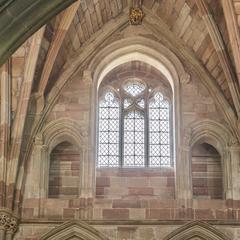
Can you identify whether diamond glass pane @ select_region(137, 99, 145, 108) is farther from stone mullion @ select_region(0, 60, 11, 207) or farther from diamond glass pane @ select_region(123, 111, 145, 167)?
stone mullion @ select_region(0, 60, 11, 207)

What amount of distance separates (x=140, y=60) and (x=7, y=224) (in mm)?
5559

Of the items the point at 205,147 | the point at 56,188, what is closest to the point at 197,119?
the point at 205,147

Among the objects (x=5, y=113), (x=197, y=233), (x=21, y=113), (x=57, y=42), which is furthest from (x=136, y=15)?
(x=197, y=233)

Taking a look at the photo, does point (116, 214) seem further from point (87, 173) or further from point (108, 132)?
point (108, 132)

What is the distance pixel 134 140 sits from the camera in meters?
20.9

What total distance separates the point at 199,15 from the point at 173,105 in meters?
2.34

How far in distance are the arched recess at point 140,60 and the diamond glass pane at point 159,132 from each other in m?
0.48

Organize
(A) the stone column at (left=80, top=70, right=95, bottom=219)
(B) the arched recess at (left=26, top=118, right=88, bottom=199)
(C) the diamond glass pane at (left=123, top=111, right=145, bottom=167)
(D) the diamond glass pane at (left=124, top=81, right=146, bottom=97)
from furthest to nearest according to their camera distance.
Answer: (D) the diamond glass pane at (left=124, top=81, right=146, bottom=97) < (C) the diamond glass pane at (left=123, top=111, right=145, bottom=167) < (B) the arched recess at (left=26, top=118, right=88, bottom=199) < (A) the stone column at (left=80, top=70, right=95, bottom=219)

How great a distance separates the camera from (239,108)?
19.8 meters

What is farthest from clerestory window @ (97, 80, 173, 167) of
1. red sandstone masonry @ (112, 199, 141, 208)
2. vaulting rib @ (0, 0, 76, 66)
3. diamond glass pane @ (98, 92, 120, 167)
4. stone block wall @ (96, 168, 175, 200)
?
vaulting rib @ (0, 0, 76, 66)

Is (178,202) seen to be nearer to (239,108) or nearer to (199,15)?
(239,108)

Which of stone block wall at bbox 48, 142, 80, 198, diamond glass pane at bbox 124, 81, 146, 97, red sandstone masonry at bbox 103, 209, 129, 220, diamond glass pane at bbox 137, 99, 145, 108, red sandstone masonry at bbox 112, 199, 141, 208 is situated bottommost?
red sandstone masonry at bbox 103, 209, 129, 220

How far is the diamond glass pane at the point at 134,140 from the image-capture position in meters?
20.6

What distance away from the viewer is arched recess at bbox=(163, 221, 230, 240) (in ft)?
61.5
